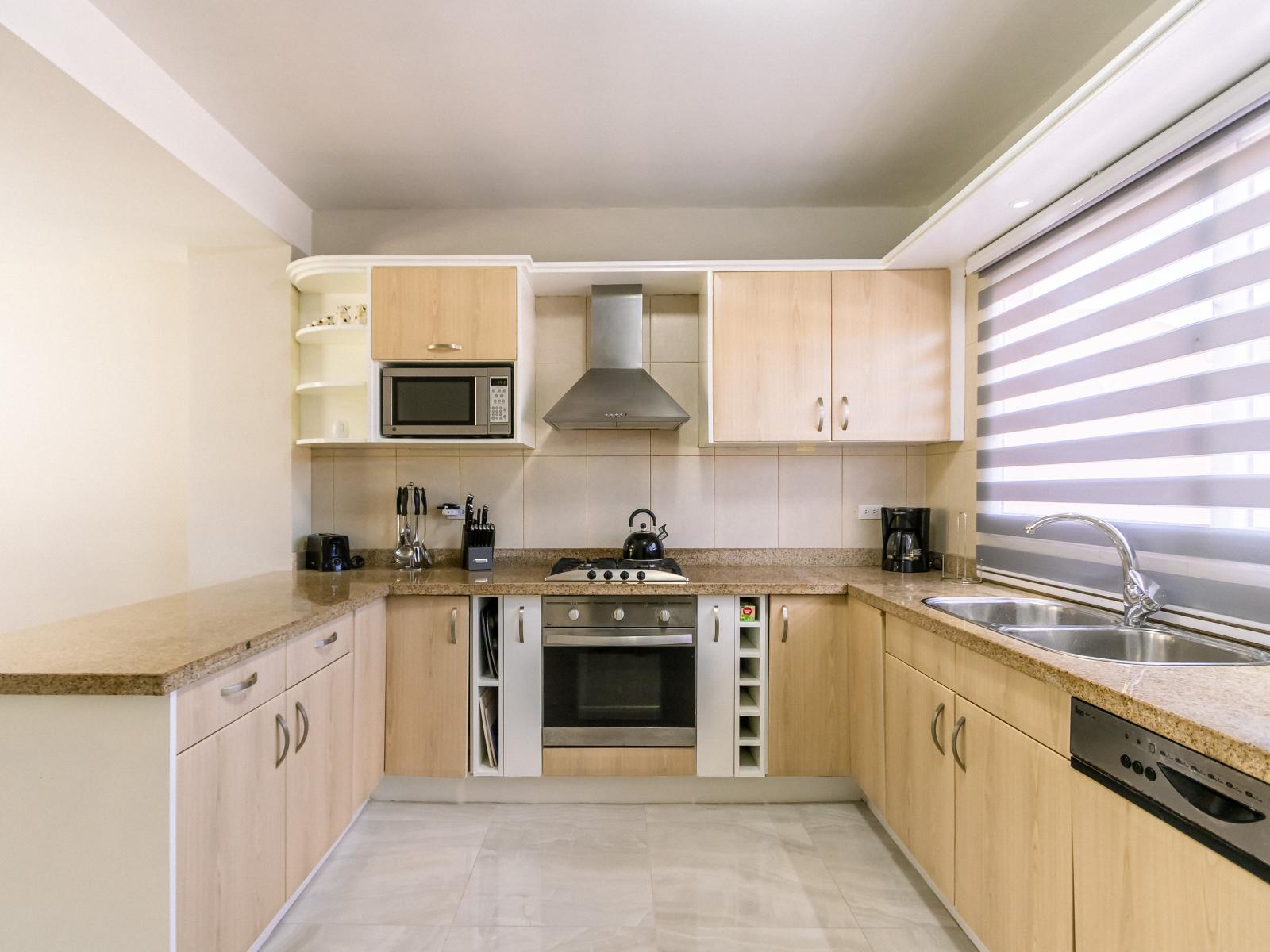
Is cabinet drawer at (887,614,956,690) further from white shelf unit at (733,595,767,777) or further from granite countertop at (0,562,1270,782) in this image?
white shelf unit at (733,595,767,777)

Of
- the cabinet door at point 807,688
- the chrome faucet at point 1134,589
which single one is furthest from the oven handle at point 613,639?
the chrome faucet at point 1134,589

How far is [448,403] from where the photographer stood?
8.89ft

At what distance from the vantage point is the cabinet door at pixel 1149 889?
89 centimetres

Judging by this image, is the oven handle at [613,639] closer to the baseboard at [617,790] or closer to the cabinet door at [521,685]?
the cabinet door at [521,685]

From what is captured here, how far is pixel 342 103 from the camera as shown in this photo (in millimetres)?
2182

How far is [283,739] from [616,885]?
3.67ft

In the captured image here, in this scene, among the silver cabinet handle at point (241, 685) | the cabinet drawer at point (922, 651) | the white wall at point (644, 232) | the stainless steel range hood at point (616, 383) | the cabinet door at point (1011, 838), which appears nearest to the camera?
the cabinet door at point (1011, 838)

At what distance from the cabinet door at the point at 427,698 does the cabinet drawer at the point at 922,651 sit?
5.24 feet

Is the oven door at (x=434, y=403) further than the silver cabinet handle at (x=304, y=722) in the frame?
Yes

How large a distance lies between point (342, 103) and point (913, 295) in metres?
2.36

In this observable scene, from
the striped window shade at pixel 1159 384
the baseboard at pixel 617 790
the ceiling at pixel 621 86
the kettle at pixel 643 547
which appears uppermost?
the ceiling at pixel 621 86

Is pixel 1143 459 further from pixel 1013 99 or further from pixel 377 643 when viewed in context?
pixel 377 643

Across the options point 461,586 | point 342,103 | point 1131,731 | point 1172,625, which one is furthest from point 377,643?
point 1172,625

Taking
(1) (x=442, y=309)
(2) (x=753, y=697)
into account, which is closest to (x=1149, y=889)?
(2) (x=753, y=697)
